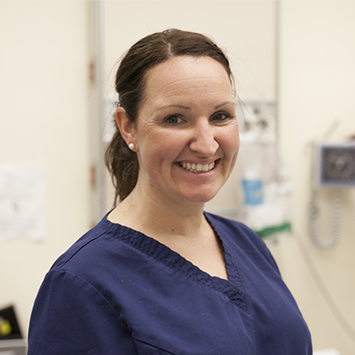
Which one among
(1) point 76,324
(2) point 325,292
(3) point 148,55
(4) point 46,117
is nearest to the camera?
(1) point 76,324

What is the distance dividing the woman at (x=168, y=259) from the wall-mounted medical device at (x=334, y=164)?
1.16m

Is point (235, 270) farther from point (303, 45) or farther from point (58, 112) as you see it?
point (303, 45)

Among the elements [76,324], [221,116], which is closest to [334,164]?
[221,116]

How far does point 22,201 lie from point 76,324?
3.60 feet

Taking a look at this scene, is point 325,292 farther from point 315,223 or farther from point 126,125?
point 126,125

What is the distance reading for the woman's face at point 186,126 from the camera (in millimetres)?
694

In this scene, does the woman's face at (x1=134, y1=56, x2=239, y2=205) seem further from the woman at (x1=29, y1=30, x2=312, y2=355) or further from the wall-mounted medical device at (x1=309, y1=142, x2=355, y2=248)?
the wall-mounted medical device at (x1=309, y1=142, x2=355, y2=248)

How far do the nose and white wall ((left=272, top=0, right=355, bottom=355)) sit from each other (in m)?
1.30

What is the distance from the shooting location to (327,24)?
1.93 metres

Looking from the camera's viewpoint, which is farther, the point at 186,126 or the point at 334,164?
the point at 334,164

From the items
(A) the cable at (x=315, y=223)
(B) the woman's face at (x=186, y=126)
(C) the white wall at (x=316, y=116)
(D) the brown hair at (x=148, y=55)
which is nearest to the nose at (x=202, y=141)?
(B) the woman's face at (x=186, y=126)

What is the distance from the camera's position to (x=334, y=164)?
1.87 metres

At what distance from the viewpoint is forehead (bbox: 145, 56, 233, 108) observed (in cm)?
69

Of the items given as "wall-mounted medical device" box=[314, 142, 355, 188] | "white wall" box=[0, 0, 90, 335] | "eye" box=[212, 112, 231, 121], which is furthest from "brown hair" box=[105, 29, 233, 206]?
"wall-mounted medical device" box=[314, 142, 355, 188]
